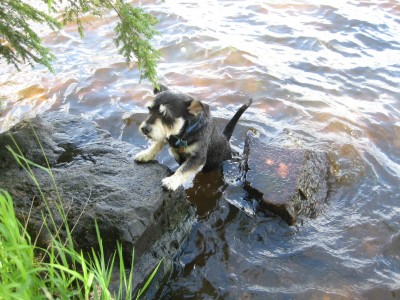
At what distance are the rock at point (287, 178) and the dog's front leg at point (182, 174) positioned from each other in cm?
92

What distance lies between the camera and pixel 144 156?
190 inches

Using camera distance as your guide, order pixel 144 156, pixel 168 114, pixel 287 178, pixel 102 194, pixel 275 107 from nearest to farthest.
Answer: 1. pixel 102 194
2. pixel 168 114
3. pixel 144 156
4. pixel 287 178
5. pixel 275 107

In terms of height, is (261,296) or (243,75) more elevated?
(243,75)

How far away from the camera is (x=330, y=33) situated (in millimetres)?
9492

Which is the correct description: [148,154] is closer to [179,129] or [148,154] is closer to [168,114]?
[179,129]

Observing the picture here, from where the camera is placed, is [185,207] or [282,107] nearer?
[185,207]

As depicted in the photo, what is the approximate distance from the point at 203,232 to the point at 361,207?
212cm

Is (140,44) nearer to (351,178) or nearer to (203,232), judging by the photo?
(203,232)

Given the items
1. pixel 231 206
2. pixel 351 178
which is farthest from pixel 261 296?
pixel 351 178

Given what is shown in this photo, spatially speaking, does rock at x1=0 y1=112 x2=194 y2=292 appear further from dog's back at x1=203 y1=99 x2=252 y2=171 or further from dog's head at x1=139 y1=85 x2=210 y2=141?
dog's back at x1=203 y1=99 x2=252 y2=171

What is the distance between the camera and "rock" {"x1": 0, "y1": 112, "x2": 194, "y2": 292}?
3682 millimetres

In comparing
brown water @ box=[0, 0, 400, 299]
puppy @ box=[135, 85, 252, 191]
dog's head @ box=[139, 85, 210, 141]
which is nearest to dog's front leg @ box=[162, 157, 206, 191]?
puppy @ box=[135, 85, 252, 191]

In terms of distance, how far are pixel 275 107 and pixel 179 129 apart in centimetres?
316

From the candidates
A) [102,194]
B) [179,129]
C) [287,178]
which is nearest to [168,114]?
[179,129]
